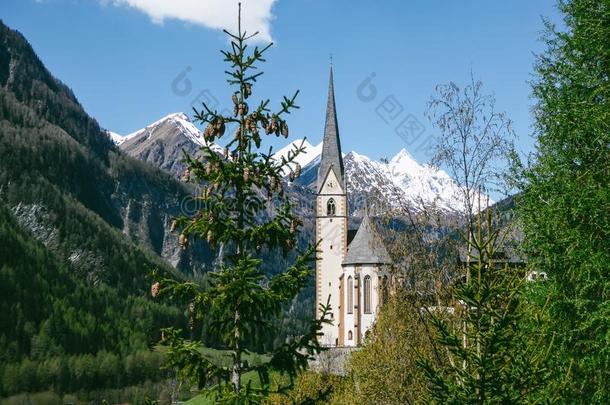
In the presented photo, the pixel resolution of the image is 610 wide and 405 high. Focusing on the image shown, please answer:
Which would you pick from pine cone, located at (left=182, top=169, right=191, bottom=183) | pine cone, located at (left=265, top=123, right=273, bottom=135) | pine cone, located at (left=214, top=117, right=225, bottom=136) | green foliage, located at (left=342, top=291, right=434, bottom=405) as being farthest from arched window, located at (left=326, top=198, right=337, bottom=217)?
pine cone, located at (left=182, top=169, right=191, bottom=183)

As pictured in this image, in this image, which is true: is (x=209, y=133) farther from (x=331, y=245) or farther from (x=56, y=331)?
(x=56, y=331)

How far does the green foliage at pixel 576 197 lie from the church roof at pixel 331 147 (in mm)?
61097

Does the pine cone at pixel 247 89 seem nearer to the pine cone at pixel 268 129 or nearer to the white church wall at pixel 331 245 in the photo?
the pine cone at pixel 268 129

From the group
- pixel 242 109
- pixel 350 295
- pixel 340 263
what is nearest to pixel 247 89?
pixel 242 109

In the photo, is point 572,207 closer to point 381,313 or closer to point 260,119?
point 260,119

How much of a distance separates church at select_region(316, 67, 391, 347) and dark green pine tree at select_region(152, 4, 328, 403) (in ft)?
184

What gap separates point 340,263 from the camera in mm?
79875

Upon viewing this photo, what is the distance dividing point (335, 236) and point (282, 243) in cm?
6770

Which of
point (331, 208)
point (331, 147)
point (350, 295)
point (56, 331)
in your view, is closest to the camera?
point (350, 295)

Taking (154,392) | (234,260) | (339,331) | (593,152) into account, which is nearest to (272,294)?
(234,260)

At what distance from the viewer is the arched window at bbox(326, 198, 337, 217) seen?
3286 inches

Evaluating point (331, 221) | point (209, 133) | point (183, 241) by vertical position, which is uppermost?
point (331, 221)

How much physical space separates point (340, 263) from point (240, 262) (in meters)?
67.6

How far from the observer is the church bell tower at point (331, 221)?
261 ft
